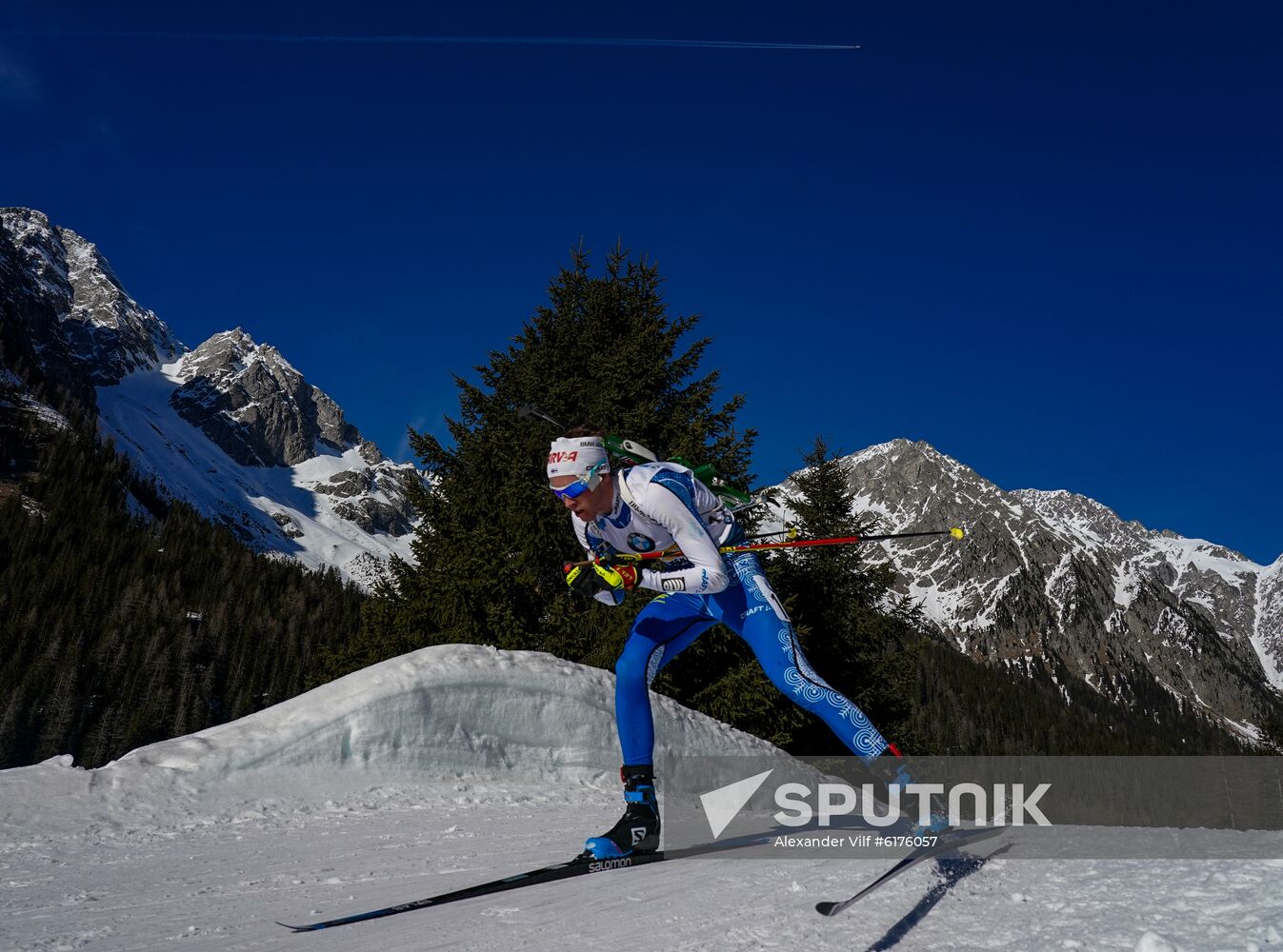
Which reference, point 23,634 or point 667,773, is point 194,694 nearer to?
point 23,634

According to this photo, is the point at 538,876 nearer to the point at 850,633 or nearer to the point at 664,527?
the point at 664,527

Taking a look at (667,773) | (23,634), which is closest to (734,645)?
(667,773)

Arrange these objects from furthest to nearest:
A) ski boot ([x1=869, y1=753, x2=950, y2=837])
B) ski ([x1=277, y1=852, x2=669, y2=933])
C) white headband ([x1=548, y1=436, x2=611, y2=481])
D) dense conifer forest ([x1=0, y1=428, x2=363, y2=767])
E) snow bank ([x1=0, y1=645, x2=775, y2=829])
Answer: dense conifer forest ([x1=0, y1=428, x2=363, y2=767])
snow bank ([x1=0, y1=645, x2=775, y2=829])
white headband ([x1=548, y1=436, x2=611, y2=481])
ski boot ([x1=869, y1=753, x2=950, y2=837])
ski ([x1=277, y1=852, x2=669, y2=933])

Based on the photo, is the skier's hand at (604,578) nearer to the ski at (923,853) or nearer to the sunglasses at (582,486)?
the sunglasses at (582,486)

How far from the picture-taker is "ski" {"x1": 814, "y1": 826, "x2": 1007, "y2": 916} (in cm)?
304

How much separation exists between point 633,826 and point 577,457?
214 centimetres

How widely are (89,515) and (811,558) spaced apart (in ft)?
366

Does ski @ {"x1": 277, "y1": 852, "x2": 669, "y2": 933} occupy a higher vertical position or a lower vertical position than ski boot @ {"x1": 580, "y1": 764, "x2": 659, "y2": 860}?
lower

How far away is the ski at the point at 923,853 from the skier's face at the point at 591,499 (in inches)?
96.9

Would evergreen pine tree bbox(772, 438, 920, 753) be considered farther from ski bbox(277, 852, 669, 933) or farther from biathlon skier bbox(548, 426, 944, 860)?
ski bbox(277, 852, 669, 933)

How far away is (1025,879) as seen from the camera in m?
3.61

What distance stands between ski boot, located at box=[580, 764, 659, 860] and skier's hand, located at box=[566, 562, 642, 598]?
41.5 inches

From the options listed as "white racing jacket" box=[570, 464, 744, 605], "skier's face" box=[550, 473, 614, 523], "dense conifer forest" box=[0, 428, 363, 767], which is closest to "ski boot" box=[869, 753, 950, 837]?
"white racing jacket" box=[570, 464, 744, 605]

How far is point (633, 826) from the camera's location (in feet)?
14.4
